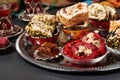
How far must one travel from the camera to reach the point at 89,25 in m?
0.90

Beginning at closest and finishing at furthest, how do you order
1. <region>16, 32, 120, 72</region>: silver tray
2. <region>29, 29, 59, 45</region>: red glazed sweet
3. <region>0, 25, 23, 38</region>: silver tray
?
1. <region>16, 32, 120, 72</region>: silver tray
2. <region>29, 29, 59, 45</region>: red glazed sweet
3. <region>0, 25, 23, 38</region>: silver tray

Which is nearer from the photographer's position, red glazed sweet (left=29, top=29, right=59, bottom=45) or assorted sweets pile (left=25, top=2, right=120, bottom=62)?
assorted sweets pile (left=25, top=2, right=120, bottom=62)

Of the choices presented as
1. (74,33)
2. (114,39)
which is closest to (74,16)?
(74,33)

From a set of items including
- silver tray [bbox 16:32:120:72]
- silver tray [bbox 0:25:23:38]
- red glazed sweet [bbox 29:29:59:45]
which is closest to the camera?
silver tray [bbox 16:32:120:72]

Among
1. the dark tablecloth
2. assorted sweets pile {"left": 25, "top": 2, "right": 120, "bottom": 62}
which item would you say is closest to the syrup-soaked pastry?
assorted sweets pile {"left": 25, "top": 2, "right": 120, "bottom": 62}

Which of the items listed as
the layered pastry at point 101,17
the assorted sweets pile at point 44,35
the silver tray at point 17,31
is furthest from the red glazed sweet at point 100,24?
the silver tray at point 17,31

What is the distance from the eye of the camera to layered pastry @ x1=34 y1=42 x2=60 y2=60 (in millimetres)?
761

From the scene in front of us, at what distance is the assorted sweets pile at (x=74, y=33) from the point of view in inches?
28.7

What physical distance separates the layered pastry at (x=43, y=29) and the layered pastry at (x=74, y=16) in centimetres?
3

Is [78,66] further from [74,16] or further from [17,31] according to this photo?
[17,31]

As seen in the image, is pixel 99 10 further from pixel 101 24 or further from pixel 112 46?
Result: pixel 112 46

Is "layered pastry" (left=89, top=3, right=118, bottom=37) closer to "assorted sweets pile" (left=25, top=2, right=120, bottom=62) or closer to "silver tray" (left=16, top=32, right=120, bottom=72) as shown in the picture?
"assorted sweets pile" (left=25, top=2, right=120, bottom=62)

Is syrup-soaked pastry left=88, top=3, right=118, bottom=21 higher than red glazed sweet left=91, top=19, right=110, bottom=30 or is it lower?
higher

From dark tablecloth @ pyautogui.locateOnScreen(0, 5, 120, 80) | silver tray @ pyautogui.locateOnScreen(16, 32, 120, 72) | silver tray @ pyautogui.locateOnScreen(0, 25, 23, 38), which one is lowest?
dark tablecloth @ pyautogui.locateOnScreen(0, 5, 120, 80)
